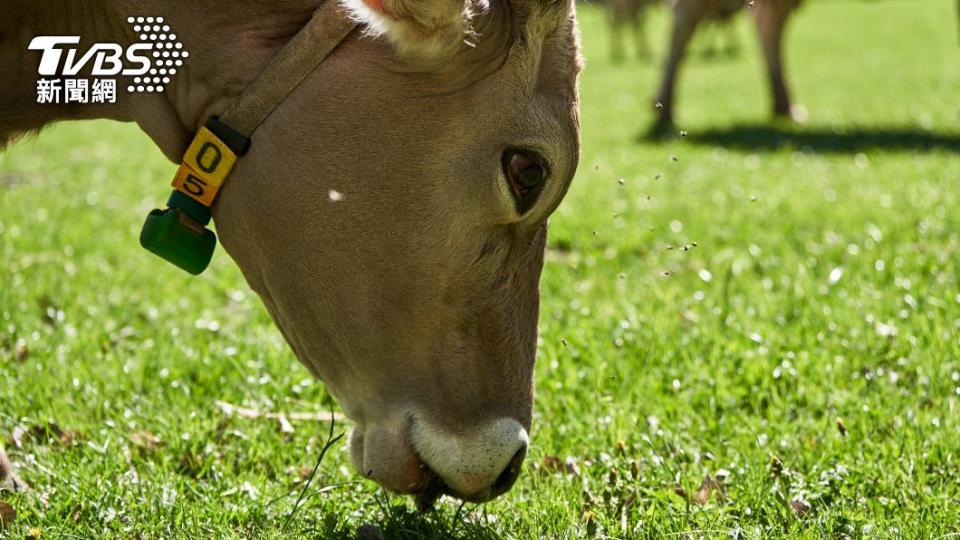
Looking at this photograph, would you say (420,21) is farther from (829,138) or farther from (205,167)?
(829,138)

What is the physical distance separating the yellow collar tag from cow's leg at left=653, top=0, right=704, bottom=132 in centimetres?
975

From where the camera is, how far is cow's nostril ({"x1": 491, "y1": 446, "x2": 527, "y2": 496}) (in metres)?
2.70

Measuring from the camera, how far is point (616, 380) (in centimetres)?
407

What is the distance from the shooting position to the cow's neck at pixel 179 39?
261 centimetres

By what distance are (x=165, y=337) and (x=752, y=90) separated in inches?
511

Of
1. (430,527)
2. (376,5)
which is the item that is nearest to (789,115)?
(430,527)

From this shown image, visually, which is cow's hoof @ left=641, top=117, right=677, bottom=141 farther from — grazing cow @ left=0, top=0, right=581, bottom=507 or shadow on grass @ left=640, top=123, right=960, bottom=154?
grazing cow @ left=0, top=0, right=581, bottom=507

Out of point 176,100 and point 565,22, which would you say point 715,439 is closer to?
point 565,22

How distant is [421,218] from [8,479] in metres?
1.51

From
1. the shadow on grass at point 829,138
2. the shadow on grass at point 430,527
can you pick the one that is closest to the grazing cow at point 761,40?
the shadow on grass at point 829,138

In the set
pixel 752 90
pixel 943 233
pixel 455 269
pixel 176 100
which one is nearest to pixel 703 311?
pixel 943 233

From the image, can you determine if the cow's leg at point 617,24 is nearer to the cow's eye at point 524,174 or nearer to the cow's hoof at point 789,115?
the cow's hoof at point 789,115

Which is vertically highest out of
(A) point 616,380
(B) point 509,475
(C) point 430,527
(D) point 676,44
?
(B) point 509,475

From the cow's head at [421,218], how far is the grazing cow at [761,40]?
30.6ft
